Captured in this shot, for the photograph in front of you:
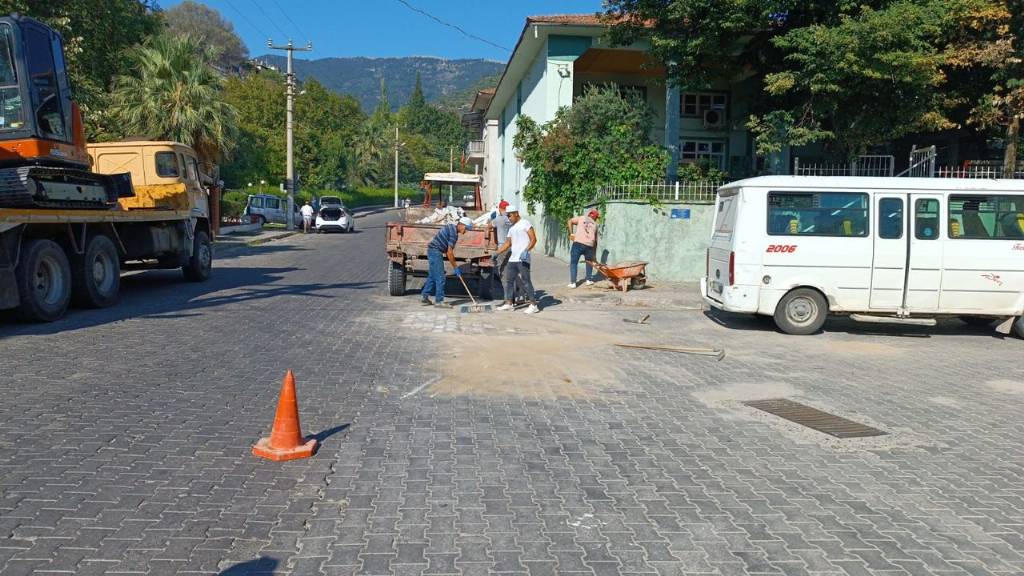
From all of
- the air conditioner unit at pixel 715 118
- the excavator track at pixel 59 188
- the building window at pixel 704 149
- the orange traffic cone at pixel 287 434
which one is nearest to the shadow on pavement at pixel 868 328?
the orange traffic cone at pixel 287 434

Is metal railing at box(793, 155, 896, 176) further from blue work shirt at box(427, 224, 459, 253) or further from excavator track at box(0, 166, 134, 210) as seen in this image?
excavator track at box(0, 166, 134, 210)

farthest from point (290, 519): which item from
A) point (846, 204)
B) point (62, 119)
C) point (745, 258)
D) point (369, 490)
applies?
point (62, 119)

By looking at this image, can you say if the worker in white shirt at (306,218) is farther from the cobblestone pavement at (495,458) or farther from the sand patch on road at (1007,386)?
the sand patch on road at (1007,386)

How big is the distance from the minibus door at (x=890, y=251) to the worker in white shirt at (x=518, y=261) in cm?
513

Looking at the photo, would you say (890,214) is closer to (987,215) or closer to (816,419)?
(987,215)

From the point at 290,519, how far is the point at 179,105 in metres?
26.5

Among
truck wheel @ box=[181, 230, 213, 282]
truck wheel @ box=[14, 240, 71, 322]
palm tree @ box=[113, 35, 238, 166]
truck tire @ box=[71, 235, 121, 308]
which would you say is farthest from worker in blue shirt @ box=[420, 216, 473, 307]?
palm tree @ box=[113, 35, 238, 166]

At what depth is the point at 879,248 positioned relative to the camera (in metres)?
10.7

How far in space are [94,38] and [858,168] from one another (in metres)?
21.3

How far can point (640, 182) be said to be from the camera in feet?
60.1

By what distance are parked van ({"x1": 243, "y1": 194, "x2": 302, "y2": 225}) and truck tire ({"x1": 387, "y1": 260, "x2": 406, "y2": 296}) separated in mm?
28462

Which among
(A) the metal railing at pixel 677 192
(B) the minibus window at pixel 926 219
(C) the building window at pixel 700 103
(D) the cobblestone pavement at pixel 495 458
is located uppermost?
(C) the building window at pixel 700 103

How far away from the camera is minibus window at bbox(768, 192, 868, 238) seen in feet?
35.4

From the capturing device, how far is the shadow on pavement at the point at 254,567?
3594 millimetres
